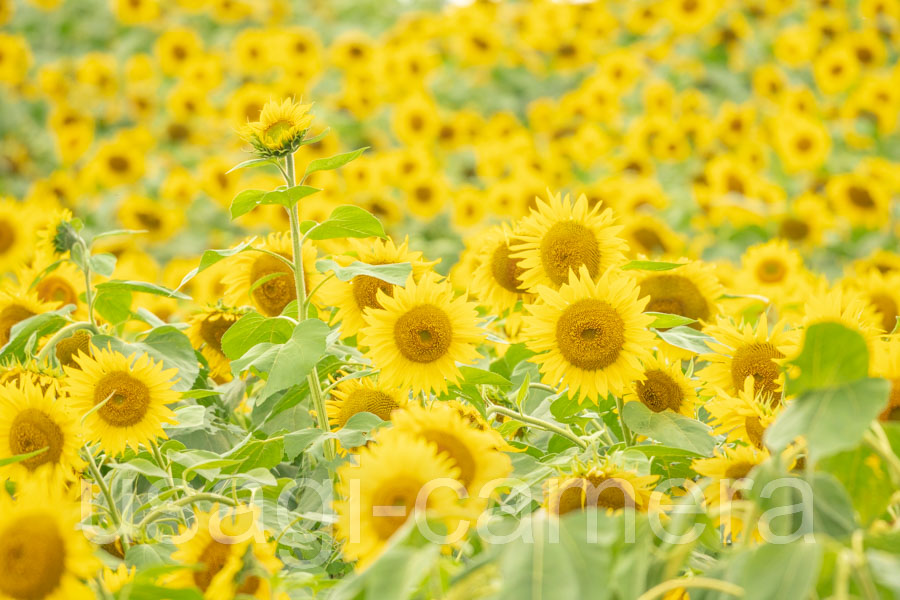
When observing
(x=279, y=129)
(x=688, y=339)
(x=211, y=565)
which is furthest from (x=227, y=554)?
(x=688, y=339)

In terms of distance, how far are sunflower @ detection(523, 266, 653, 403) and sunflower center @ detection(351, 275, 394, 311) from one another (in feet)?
0.73

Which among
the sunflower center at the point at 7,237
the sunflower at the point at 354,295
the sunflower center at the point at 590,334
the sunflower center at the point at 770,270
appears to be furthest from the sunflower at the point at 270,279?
the sunflower center at the point at 770,270

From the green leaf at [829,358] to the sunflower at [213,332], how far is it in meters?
0.89

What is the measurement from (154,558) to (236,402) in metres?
0.43

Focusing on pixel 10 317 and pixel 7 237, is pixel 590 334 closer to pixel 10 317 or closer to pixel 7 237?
pixel 10 317

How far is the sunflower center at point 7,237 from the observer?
226 centimetres

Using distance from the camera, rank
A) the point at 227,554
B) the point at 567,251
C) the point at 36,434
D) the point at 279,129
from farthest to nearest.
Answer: the point at 567,251 < the point at 279,129 < the point at 36,434 < the point at 227,554

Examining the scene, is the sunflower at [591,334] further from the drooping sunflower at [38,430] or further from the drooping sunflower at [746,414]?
the drooping sunflower at [38,430]

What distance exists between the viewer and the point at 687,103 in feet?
13.1

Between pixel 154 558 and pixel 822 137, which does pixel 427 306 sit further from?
pixel 822 137

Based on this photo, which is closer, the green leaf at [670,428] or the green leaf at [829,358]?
the green leaf at [829,358]

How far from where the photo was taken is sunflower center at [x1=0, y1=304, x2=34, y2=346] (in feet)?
4.60

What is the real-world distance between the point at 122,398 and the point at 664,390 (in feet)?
2.28

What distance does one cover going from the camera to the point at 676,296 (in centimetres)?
143
